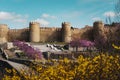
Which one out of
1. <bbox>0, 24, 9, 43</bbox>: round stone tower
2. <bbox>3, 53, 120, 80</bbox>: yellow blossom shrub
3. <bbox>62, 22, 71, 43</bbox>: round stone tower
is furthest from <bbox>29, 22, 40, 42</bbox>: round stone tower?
<bbox>3, 53, 120, 80</bbox>: yellow blossom shrub

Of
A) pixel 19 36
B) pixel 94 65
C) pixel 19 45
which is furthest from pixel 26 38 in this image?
pixel 94 65

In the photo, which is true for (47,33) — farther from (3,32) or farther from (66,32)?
(3,32)

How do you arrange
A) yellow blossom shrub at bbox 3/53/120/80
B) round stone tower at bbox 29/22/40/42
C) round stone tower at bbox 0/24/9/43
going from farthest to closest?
round stone tower at bbox 0/24/9/43 < round stone tower at bbox 29/22/40/42 < yellow blossom shrub at bbox 3/53/120/80

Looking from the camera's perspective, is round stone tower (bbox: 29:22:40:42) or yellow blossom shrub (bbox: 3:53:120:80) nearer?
yellow blossom shrub (bbox: 3:53:120:80)

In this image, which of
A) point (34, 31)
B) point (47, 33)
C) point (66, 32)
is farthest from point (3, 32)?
point (66, 32)

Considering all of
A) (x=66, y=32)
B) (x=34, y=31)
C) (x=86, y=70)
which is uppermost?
(x=34, y=31)

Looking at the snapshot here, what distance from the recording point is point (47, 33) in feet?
244

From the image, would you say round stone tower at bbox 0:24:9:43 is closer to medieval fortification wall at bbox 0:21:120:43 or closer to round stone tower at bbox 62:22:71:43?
medieval fortification wall at bbox 0:21:120:43

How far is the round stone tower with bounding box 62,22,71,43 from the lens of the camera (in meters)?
72.4

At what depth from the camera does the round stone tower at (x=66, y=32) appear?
238 ft

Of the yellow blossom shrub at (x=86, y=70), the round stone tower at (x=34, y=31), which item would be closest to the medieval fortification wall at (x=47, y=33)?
the round stone tower at (x=34, y=31)

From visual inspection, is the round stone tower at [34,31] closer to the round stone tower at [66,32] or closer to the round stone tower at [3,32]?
the round stone tower at [3,32]

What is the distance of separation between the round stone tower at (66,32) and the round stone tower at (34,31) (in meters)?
4.34

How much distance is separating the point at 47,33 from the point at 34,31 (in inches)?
89.2
